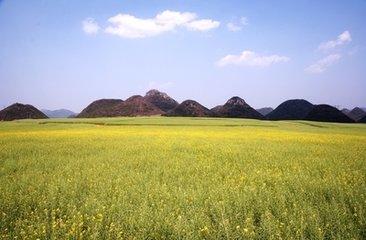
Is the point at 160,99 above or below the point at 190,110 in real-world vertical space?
above

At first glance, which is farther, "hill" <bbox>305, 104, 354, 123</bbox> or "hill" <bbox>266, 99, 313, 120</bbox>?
"hill" <bbox>266, 99, 313, 120</bbox>

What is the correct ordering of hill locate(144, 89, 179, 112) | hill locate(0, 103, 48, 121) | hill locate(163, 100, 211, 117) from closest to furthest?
hill locate(0, 103, 48, 121) < hill locate(163, 100, 211, 117) < hill locate(144, 89, 179, 112)

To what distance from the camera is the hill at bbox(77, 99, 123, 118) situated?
112688mm

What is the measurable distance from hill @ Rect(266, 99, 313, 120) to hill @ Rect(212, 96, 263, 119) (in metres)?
13.5

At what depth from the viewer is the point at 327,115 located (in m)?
95.2

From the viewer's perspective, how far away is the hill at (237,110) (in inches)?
4474

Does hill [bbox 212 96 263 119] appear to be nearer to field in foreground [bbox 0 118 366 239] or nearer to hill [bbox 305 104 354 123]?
hill [bbox 305 104 354 123]

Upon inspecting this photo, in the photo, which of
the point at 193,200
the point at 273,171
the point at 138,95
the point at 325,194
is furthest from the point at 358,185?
the point at 138,95

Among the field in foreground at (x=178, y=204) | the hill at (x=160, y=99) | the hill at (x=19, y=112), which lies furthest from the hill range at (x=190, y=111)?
the field in foreground at (x=178, y=204)

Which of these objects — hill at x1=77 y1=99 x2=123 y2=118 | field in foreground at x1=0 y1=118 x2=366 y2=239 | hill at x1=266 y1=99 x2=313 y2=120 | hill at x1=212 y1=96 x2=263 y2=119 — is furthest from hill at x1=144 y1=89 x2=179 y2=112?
field in foreground at x1=0 y1=118 x2=366 y2=239

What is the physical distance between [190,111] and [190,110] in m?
0.68

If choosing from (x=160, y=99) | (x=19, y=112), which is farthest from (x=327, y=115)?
(x=19, y=112)

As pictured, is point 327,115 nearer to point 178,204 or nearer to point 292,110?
point 292,110

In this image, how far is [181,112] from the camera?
107562 millimetres
